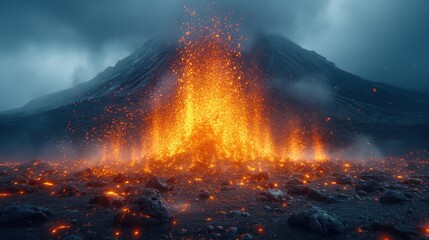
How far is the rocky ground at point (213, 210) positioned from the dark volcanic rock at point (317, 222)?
0.08ft

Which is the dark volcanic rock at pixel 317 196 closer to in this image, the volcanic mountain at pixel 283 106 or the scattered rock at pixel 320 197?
the scattered rock at pixel 320 197

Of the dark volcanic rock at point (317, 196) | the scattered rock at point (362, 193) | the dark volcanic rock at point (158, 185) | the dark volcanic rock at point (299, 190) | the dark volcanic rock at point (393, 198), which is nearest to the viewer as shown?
the dark volcanic rock at point (393, 198)

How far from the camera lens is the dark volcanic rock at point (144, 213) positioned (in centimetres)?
668

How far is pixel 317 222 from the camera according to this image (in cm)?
653

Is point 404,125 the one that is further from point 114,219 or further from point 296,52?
point 114,219

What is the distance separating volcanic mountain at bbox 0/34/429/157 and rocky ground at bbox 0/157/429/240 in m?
24.4

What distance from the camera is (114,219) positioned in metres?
6.88

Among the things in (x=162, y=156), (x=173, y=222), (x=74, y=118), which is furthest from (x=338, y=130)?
(x=74, y=118)

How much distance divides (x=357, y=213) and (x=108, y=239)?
22.3ft

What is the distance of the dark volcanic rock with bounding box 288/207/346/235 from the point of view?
6406 millimetres

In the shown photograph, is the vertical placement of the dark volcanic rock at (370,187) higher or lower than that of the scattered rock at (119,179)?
Answer: lower

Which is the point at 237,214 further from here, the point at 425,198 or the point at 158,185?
the point at 425,198

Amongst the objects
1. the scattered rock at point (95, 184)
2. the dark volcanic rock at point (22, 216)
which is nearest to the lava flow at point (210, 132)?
the scattered rock at point (95, 184)

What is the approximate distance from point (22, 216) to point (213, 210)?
16.1ft
